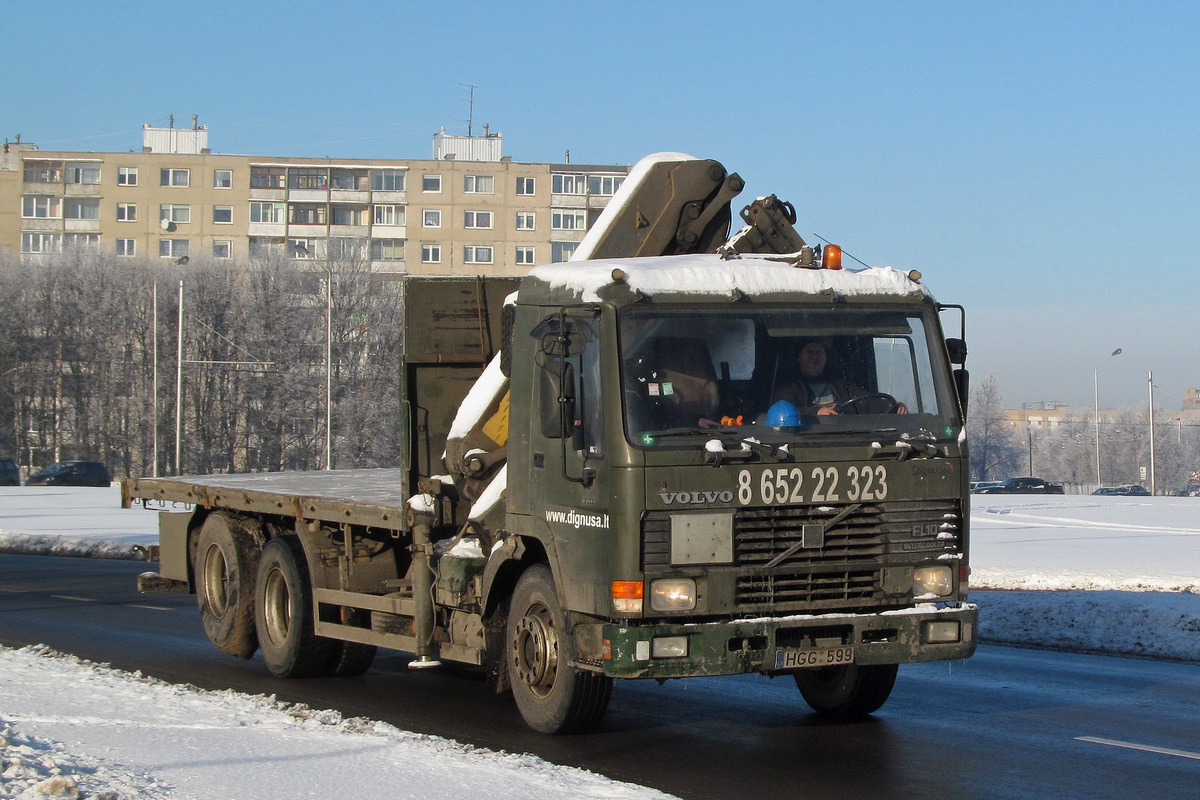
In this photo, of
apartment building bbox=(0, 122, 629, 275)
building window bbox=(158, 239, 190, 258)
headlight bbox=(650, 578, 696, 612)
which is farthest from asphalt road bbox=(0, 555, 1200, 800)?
building window bbox=(158, 239, 190, 258)

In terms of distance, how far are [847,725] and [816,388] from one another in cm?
220

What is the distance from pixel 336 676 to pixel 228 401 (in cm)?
6224

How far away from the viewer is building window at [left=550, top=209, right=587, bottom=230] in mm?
97812

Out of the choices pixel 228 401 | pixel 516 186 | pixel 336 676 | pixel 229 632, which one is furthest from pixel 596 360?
pixel 516 186

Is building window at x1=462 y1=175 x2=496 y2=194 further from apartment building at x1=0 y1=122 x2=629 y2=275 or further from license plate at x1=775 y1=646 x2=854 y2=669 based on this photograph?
license plate at x1=775 y1=646 x2=854 y2=669

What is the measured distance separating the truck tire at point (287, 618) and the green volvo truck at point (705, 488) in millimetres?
1681

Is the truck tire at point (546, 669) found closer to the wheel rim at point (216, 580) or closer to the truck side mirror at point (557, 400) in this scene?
the truck side mirror at point (557, 400)

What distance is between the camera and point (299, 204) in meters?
95.6

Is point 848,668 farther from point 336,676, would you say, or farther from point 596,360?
point 336,676

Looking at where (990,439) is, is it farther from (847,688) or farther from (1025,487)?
(847,688)

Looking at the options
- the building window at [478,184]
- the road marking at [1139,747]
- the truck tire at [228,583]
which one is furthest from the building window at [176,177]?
the road marking at [1139,747]

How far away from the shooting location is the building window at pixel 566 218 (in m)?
97.8

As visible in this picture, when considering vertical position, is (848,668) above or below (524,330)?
below

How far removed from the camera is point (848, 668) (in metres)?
8.52
